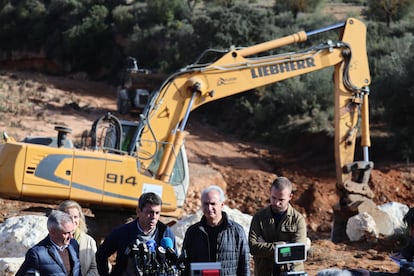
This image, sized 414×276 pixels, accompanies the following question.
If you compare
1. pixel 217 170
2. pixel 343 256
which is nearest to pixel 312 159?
pixel 217 170

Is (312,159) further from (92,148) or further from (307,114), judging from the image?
(92,148)

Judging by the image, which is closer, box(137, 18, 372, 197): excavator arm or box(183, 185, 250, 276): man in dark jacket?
box(183, 185, 250, 276): man in dark jacket

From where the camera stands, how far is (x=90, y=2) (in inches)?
1752

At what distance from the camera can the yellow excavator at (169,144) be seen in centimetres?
1032

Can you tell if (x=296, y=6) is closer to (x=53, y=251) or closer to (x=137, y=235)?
(x=137, y=235)

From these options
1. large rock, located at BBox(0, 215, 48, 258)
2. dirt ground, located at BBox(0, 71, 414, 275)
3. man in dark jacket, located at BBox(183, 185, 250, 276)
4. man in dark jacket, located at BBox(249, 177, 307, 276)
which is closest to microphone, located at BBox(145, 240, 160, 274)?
man in dark jacket, located at BBox(183, 185, 250, 276)

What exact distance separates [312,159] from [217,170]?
3.59 metres

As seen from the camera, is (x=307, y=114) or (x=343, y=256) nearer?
(x=343, y=256)

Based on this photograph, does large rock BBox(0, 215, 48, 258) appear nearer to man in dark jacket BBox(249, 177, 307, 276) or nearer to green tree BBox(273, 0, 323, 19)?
man in dark jacket BBox(249, 177, 307, 276)

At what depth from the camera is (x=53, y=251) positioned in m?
5.00

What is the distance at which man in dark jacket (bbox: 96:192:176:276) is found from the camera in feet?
A: 17.3

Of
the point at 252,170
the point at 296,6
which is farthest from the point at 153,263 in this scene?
the point at 296,6

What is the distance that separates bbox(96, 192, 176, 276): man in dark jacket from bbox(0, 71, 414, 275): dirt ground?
5522 mm

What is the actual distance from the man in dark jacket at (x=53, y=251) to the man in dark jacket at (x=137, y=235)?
0.46 m
